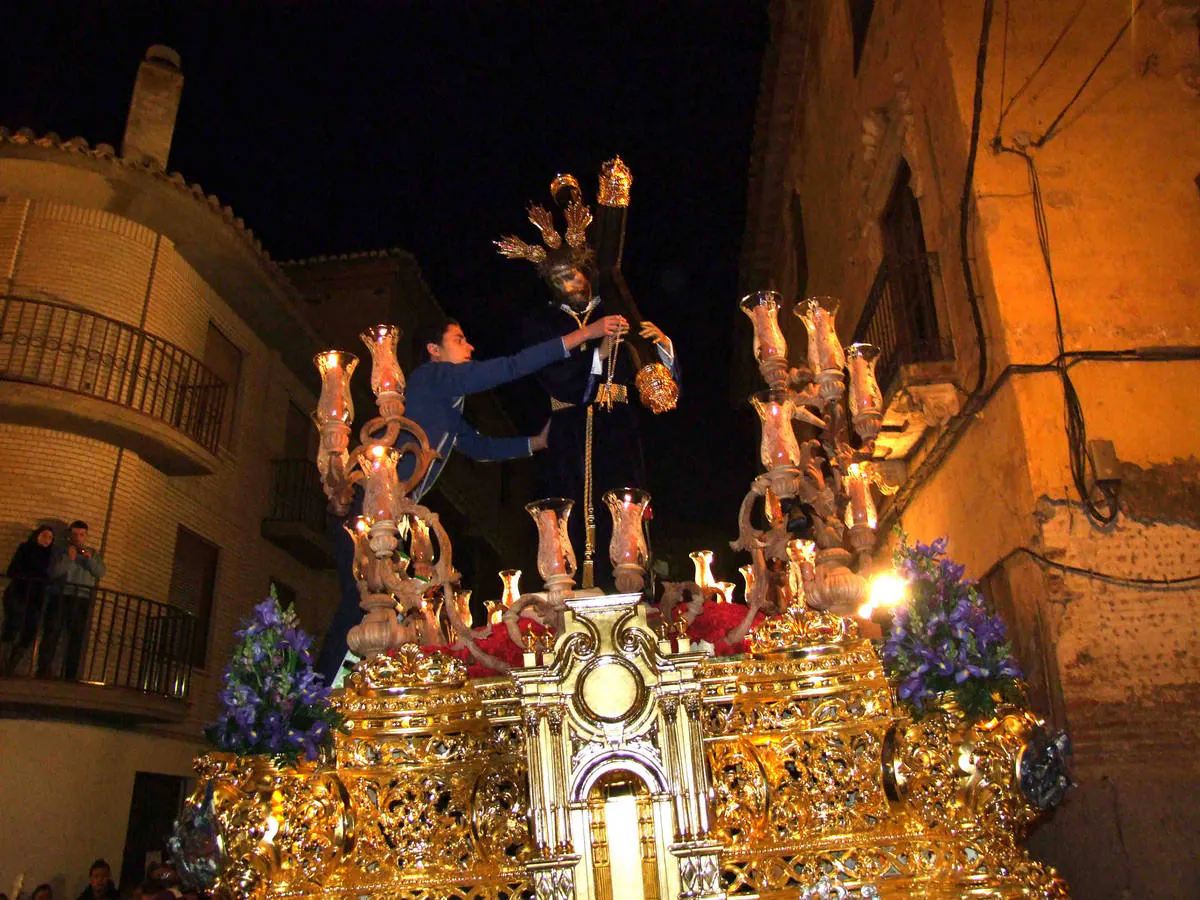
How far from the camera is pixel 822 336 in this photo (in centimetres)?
451

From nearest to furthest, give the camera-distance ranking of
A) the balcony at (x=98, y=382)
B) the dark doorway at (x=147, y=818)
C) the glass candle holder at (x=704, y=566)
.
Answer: the glass candle holder at (x=704, y=566) < the balcony at (x=98, y=382) < the dark doorway at (x=147, y=818)

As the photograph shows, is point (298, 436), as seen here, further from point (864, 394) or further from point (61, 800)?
point (864, 394)

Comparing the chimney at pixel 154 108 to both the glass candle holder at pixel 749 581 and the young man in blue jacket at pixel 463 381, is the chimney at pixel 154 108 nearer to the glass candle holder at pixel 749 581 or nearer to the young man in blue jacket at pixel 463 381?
the young man in blue jacket at pixel 463 381

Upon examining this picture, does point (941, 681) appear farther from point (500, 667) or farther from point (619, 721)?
point (500, 667)

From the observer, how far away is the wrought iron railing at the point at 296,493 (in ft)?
50.2

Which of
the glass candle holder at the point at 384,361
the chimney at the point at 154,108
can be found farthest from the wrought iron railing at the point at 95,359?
the glass candle holder at the point at 384,361

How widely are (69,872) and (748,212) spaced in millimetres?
13499

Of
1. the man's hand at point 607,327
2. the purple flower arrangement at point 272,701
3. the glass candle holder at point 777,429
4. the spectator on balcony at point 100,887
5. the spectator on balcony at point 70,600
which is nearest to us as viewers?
the purple flower arrangement at point 272,701

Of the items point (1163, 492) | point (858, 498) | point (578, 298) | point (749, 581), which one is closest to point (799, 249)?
point (1163, 492)

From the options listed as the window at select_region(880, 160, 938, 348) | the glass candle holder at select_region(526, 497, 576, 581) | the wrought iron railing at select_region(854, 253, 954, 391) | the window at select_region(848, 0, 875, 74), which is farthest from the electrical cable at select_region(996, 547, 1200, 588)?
the window at select_region(848, 0, 875, 74)

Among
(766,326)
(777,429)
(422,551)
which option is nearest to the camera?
(777,429)

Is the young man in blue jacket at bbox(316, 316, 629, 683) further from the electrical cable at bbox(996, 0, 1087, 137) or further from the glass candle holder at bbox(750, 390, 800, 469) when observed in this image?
the electrical cable at bbox(996, 0, 1087, 137)

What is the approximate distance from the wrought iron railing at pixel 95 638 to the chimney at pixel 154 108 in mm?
5989

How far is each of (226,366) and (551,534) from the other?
11.9 m
